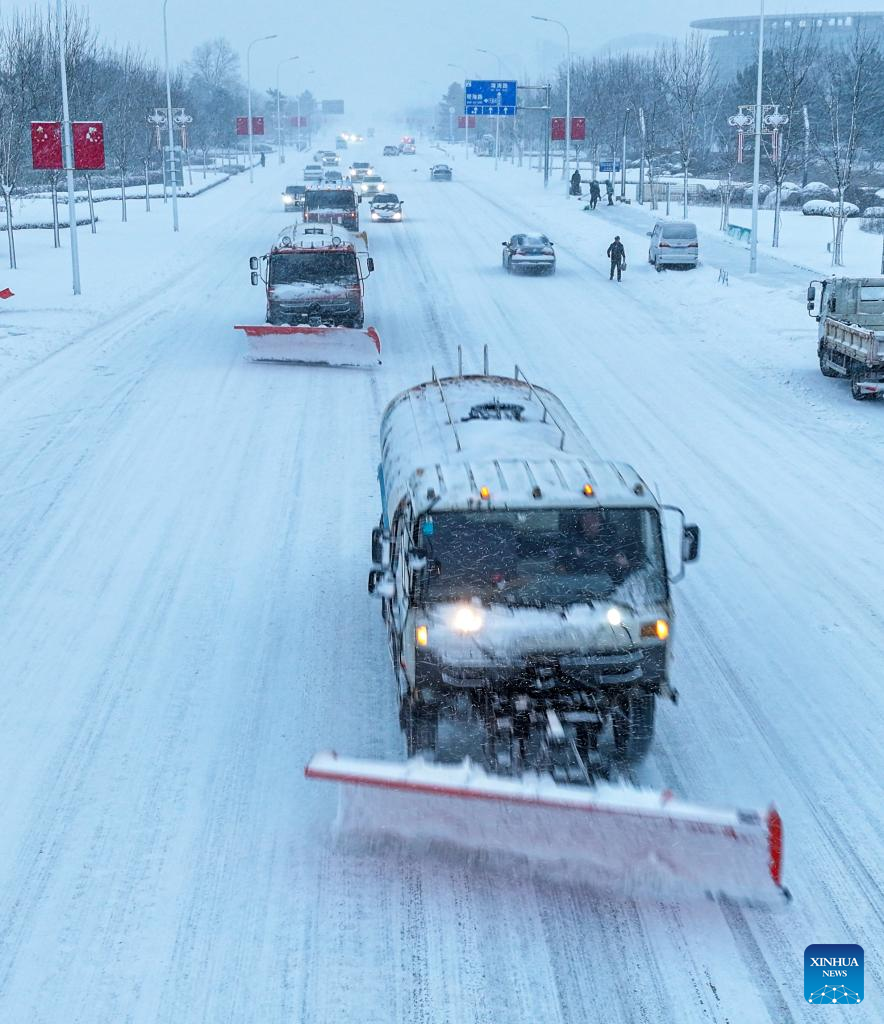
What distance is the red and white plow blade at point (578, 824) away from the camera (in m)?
6.28

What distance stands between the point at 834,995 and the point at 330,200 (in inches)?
1459

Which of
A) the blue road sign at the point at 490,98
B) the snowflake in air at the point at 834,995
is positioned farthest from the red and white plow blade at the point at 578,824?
the blue road sign at the point at 490,98

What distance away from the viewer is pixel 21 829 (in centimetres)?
747

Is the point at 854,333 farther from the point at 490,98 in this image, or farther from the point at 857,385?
the point at 490,98

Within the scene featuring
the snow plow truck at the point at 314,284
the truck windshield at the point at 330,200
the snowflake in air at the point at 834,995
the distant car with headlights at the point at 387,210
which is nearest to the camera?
the snowflake in air at the point at 834,995

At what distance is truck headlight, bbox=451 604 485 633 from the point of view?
7.23m

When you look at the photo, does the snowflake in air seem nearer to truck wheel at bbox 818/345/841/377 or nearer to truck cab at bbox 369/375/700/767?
truck cab at bbox 369/375/700/767

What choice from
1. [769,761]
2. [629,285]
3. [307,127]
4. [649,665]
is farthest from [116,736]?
[307,127]

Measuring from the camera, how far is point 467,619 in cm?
727

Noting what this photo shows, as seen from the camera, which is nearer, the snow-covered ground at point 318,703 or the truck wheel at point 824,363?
the snow-covered ground at point 318,703

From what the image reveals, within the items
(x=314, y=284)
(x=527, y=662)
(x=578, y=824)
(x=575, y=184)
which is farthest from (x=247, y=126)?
(x=578, y=824)

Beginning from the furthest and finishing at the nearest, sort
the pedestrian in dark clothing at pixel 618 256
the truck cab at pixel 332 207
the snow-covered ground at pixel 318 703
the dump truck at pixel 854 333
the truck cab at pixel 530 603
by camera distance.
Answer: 1. the truck cab at pixel 332 207
2. the pedestrian in dark clothing at pixel 618 256
3. the dump truck at pixel 854 333
4. the truck cab at pixel 530 603
5. the snow-covered ground at pixel 318 703

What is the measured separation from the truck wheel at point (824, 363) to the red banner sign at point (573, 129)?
4815cm

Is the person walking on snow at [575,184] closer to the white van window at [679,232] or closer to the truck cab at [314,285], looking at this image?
the white van window at [679,232]
